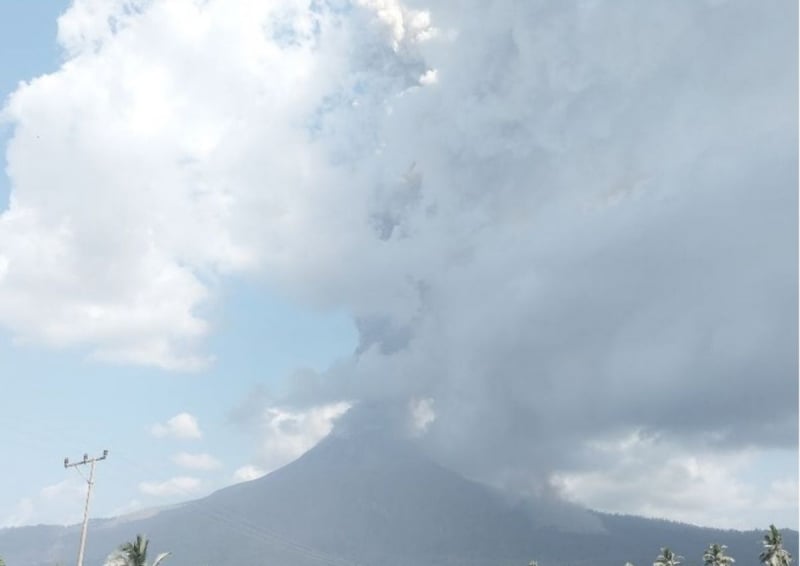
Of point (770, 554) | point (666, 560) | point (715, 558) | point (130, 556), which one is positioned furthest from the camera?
point (666, 560)

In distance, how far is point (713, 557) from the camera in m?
97.6

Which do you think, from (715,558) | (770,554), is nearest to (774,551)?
(770,554)

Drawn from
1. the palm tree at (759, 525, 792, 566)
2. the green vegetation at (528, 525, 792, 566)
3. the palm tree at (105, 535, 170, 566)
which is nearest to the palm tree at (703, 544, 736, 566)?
the green vegetation at (528, 525, 792, 566)

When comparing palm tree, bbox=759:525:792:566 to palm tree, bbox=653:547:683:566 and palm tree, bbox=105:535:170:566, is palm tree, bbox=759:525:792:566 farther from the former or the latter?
palm tree, bbox=105:535:170:566

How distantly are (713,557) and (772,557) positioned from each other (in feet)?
22.0

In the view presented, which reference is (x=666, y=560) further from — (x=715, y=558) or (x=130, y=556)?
(x=130, y=556)

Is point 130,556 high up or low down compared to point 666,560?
down

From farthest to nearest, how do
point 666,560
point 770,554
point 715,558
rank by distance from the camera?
point 666,560 → point 715,558 → point 770,554

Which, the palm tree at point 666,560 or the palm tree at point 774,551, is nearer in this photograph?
the palm tree at point 774,551

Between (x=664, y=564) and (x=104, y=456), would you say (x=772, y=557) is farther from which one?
(x=104, y=456)

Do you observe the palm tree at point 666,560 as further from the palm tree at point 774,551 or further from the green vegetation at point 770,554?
the palm tree at point 774,551

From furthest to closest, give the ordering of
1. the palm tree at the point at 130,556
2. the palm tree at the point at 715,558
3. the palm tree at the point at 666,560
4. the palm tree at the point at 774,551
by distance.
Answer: the palm tree at the point at 666,560 → the palm tree at the point at 715,558 → the palm tree at the point at 774,551 → the palm tree at the point at 130,556

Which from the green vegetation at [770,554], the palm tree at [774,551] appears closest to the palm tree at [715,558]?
the green vegetation at [770,554]

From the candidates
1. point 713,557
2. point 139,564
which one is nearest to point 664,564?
point 713,557
